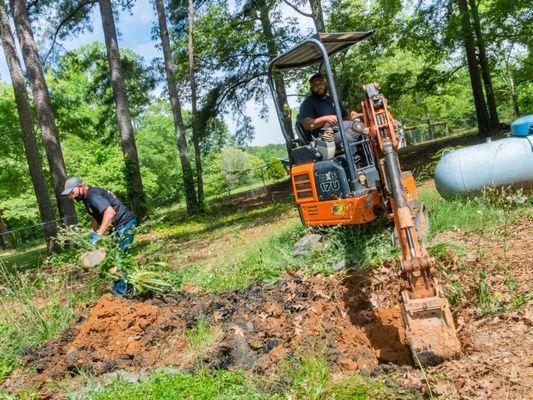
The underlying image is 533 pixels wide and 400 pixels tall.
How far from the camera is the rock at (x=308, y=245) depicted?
6.18 metres

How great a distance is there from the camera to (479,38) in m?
14.0

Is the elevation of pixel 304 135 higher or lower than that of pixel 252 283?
higher

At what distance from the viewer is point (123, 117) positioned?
50.7 ft

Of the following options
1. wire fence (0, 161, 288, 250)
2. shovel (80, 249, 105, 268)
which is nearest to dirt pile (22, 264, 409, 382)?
shovel (80, 249, 105, 268)

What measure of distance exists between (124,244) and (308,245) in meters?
2.51

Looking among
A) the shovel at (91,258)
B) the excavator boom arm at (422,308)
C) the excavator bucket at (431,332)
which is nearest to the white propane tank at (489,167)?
the excavator boom arm at (422,308)

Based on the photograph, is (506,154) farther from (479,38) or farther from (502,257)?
(479,38)

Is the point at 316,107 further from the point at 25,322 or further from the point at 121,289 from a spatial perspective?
the point at 25,322

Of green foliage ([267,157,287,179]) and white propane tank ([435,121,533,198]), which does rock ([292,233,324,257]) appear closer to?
white propane tank ([435,121,533,198])

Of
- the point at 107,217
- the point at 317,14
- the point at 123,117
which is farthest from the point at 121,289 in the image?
the point at 317,14

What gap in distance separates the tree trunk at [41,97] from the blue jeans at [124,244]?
18.9 feet

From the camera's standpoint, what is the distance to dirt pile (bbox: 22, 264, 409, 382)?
3971mm

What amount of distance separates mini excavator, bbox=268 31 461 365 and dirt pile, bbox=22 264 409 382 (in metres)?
0.47

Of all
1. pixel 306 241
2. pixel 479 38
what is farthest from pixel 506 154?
pixel 479 38
